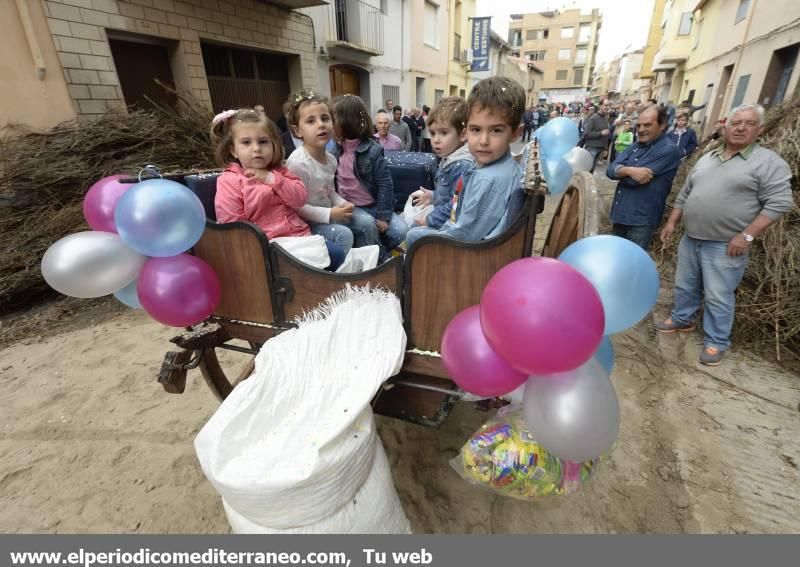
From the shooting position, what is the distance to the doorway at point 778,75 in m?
7.11

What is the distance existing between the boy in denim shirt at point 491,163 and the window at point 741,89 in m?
10.9

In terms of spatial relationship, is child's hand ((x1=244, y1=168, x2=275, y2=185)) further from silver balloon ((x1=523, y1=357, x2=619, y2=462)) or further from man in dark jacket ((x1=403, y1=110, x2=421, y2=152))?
man in dark jacket ((x1=403, y1=110, x2=421, y2=152))

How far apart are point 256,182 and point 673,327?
3527 mm

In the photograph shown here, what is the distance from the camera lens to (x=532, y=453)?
129 cm

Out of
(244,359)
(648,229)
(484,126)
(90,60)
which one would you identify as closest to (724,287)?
(648,229)

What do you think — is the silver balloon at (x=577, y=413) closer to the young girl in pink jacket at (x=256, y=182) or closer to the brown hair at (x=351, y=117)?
the young girl in pink jacket at (x=256, y=182)

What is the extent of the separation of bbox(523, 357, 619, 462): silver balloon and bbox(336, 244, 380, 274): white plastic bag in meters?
0.99

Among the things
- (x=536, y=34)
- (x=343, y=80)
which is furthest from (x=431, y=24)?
(x=536, y=34)

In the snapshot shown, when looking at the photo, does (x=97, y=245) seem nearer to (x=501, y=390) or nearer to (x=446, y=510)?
(x=501, y=390)

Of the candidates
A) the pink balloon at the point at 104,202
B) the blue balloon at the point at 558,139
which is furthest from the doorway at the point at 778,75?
the pink balloon at the point at 104,202

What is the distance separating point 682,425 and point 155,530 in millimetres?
2989

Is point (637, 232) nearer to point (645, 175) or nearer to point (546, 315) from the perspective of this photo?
point (645, 175)

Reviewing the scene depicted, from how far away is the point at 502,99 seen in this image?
1.46 meters

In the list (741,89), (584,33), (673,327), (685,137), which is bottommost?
(673,327)
